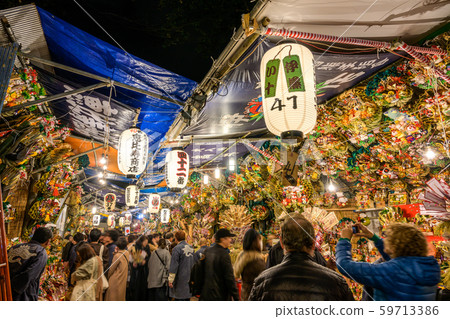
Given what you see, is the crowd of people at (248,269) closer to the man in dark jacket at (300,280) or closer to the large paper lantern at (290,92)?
the man in dark jacket at (300,280)

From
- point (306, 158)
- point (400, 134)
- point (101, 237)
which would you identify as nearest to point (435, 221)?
point (400, 134)

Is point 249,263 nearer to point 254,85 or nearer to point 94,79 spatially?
point 254,85

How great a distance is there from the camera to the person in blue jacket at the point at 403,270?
1.97m

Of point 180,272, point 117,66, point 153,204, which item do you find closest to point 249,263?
point 180,272

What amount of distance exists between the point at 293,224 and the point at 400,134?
3.78 meters

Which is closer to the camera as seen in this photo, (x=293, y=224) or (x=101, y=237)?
(x=293, y=224)

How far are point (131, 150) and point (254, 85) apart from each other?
3.50 m

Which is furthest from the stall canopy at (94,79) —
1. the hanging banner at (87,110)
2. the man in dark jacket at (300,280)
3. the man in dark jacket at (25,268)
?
the man in dark jacket at (300,280)

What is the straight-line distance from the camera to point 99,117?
717cm

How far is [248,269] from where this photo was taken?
3.80m

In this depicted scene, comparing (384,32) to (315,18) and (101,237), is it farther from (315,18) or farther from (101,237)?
(101,237)

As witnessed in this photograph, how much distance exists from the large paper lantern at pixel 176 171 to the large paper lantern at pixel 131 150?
1.15 m

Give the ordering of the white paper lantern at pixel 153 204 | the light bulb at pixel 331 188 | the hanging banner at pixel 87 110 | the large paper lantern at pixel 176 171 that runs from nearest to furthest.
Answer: the hanging banner at pixel 87 110, the light bulb at pixel 331 188, the large paper lantern at pixel 176 171, the white paper lantern at pixel 153 204
